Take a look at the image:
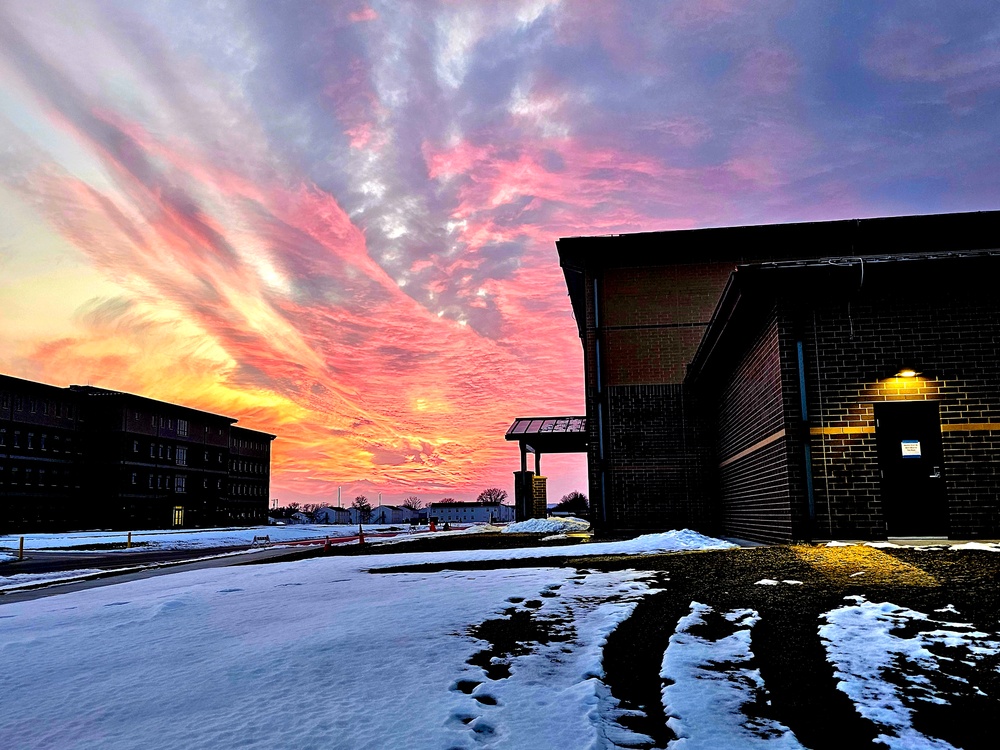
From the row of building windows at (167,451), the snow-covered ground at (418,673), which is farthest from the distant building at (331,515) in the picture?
the snow-covered ground at (418,673)

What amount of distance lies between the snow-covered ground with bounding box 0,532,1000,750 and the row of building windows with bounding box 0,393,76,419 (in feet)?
182

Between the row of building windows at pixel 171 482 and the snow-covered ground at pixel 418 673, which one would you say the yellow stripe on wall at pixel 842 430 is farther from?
the row of building windows at pixel 171 482

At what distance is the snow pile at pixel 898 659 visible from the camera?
11.1 feet

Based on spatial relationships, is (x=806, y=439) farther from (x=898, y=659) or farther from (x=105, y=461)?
(x=105, y=461)

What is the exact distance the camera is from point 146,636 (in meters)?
5.82

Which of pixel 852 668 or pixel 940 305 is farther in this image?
pixel 940 305

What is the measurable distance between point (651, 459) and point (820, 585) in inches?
528

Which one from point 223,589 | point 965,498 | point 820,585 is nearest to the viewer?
point 820,585

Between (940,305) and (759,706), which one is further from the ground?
(940,305)

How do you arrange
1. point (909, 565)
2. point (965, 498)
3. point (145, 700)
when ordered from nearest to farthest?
point (145, 700), point (909, 565), point (965, 498)

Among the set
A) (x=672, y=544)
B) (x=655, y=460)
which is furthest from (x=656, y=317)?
(x=672, y=544)

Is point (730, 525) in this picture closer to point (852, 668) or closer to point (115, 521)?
point (852, 668)

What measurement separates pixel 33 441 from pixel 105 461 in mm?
6528

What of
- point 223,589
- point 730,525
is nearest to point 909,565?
point 223,589
